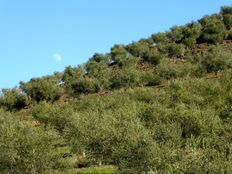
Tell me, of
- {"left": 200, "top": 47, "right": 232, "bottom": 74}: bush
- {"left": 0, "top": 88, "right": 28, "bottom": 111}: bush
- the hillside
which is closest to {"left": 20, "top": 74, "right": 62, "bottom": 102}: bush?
the hillside

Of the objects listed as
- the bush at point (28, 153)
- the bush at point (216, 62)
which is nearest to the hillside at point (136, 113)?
the bush at point (28, 153)

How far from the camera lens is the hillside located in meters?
35.3

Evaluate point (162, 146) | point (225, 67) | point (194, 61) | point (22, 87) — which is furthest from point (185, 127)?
point (22, 87)

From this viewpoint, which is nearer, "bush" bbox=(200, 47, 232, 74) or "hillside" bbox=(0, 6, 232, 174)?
"hillside" bbox=(0, 6, 232, 174)

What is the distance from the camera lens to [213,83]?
247 ft

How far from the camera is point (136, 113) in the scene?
61.4 metres

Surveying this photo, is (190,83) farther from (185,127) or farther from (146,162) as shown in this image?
(146,162)

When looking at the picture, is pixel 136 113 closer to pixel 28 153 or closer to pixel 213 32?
pixel 28 153

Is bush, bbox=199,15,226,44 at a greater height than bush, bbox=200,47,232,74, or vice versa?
bush, bbox=199,15,226,44

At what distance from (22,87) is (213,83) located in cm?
7145

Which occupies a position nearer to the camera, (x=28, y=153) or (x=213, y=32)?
(x=28, y=153)

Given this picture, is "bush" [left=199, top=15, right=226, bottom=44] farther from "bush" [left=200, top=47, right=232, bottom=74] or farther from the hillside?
"bush" [left=200, top=47, right=232, bottom=74]

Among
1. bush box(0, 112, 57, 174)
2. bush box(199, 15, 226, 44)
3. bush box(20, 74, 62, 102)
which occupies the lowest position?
bush box(0, 112, 57, 174)

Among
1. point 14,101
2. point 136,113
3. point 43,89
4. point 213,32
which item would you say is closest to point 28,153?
point 136,113
